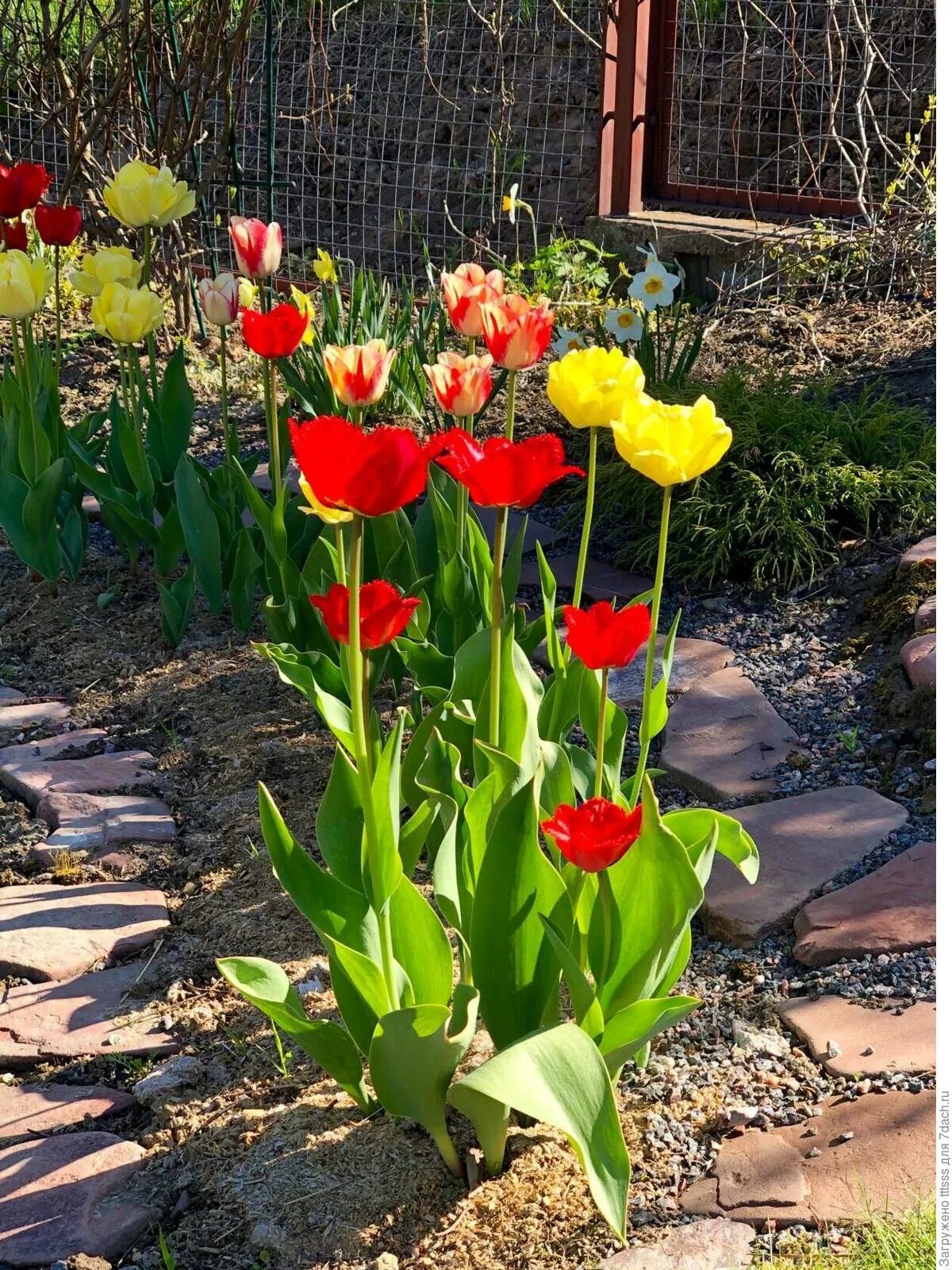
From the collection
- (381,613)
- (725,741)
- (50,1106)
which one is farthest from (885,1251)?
(725,741)

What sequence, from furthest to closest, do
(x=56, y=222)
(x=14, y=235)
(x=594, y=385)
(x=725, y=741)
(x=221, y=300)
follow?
(x=14, y=235) → (x=56, y=222) → (x=221, y=300) → (x=725, y=741) → (x=594, y=385)

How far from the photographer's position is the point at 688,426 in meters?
1.33

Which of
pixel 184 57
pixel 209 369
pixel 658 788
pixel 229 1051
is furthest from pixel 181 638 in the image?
Result: pixel 184 57

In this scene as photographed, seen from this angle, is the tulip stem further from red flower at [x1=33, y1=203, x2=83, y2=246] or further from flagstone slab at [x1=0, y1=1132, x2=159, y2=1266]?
red flower at [x1=33, y1=203, x2=83, y2=246]

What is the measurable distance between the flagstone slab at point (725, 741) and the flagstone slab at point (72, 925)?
3.10 feet

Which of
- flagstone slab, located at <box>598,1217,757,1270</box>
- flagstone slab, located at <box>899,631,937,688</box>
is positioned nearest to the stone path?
flagstone slab, located at <box>598,1217,757,1270</box>

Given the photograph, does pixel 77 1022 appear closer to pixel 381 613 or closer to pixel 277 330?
pixel 381 613

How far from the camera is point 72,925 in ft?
6.88

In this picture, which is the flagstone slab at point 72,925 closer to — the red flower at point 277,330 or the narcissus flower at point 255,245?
the red flower at point 277,330

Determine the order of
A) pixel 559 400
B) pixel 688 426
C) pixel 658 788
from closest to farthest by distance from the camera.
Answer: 1. pixel 688 426
2. pixel 559 400
3. pixel 658 788

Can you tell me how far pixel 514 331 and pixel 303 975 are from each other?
94cm

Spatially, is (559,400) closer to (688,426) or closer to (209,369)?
(688,426)

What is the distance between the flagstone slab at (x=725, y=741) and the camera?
7.79 ft

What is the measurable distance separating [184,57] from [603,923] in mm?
4352
